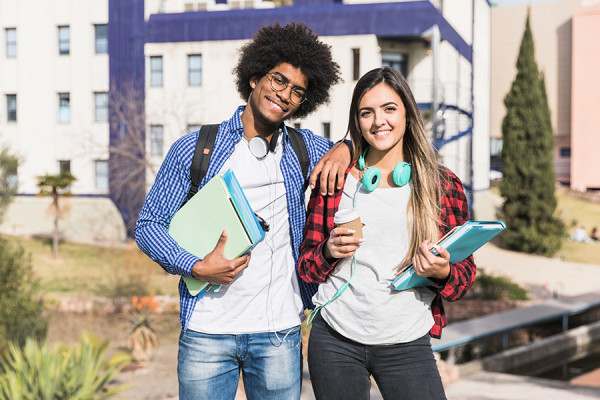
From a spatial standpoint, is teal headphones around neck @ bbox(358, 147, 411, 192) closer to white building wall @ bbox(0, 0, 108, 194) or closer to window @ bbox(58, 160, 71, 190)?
white building wall @ bbox(0, 0, 108, 194)

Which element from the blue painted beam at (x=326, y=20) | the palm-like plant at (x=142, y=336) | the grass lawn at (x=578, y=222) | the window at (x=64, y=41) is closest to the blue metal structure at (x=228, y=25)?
the blue painted beam at (x=326, y=20)

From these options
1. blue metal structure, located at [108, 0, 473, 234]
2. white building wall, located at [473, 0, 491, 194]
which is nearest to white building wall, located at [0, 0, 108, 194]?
blue metal structure, located at [108, 0, 473, 234]

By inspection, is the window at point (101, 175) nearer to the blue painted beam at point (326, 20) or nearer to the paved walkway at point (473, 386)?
the blue painted beam at point (326, 20)

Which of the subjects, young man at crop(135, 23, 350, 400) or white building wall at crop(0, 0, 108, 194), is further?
white building wall at crop(0, 0, 108, 194)

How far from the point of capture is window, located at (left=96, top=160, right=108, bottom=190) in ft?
78.0

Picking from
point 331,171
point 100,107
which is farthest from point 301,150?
point 100,107

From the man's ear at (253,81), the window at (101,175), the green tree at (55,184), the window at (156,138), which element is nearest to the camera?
the man's ear at (253,81)

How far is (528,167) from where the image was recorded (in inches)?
910

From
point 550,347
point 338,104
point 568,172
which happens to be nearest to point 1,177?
point 338,104

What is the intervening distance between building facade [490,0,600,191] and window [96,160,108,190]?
23.3 meters

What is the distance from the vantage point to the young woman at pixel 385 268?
8.13 ft

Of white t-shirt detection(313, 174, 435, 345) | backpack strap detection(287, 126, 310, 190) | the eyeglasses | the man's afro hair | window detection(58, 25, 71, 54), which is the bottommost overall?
white t-shirt detection(313, 174, 435, 345)

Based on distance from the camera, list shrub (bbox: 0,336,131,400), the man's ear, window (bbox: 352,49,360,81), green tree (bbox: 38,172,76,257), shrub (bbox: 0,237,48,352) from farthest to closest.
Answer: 1. window (bbox: 352,49,360,81)
2. green tree (bbox: 38,172,76,257)
3. shrub (bbox: 0,237,48,352)
4. shrub (bbox: 0,336,131,400)
5. the man's ear

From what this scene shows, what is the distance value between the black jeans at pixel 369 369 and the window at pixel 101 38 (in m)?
23.5
